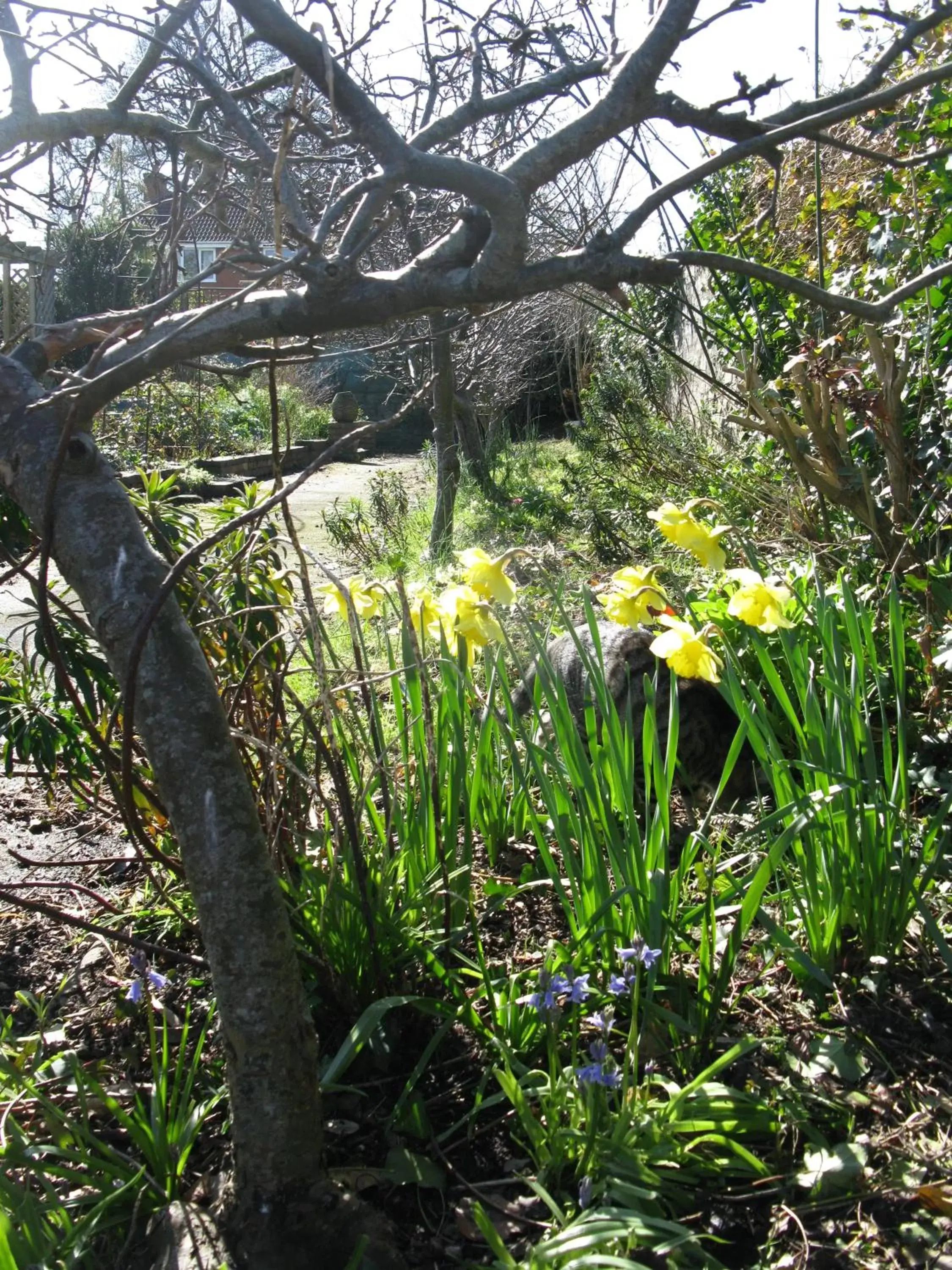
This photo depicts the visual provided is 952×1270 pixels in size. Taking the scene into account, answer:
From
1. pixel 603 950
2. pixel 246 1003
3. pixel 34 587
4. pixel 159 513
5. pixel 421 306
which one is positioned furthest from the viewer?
pixel 159 513

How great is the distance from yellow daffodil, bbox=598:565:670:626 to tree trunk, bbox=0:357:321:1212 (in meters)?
0.93

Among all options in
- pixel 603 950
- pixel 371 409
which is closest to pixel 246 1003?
pixel 603 950

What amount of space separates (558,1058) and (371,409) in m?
19.3

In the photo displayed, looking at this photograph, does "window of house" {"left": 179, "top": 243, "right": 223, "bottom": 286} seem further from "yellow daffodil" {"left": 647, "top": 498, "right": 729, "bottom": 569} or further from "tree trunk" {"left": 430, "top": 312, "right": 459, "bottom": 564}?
"tree trunk" {"left": 430, "top": 312, "right": 459, "bottom": 564}

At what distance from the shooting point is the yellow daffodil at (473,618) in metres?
2.03

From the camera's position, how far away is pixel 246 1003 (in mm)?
1426

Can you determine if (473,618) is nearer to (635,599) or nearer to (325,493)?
(635,599)

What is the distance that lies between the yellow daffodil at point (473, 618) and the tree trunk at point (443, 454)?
5.13 m

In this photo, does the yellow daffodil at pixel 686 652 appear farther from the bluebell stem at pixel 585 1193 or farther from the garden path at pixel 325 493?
the garden path at pixel 325 493

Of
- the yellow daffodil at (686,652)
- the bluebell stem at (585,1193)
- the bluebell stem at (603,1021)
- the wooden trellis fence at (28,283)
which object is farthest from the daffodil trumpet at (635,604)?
the wooden trellis fence at (28,283)

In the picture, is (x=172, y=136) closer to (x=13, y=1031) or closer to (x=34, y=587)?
(x=34, y=587)

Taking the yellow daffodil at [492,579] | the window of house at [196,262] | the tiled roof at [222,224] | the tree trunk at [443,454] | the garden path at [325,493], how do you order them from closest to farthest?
1. the window of house at [196,262]
2. the yellow daffodil at [492,579]
3. the tiled roof at [222,224]
4. the garden path at [325,493]
5. the tree trunk at [443,454]

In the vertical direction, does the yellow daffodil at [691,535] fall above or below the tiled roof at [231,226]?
below

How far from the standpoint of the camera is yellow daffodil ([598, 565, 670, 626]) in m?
2.08
